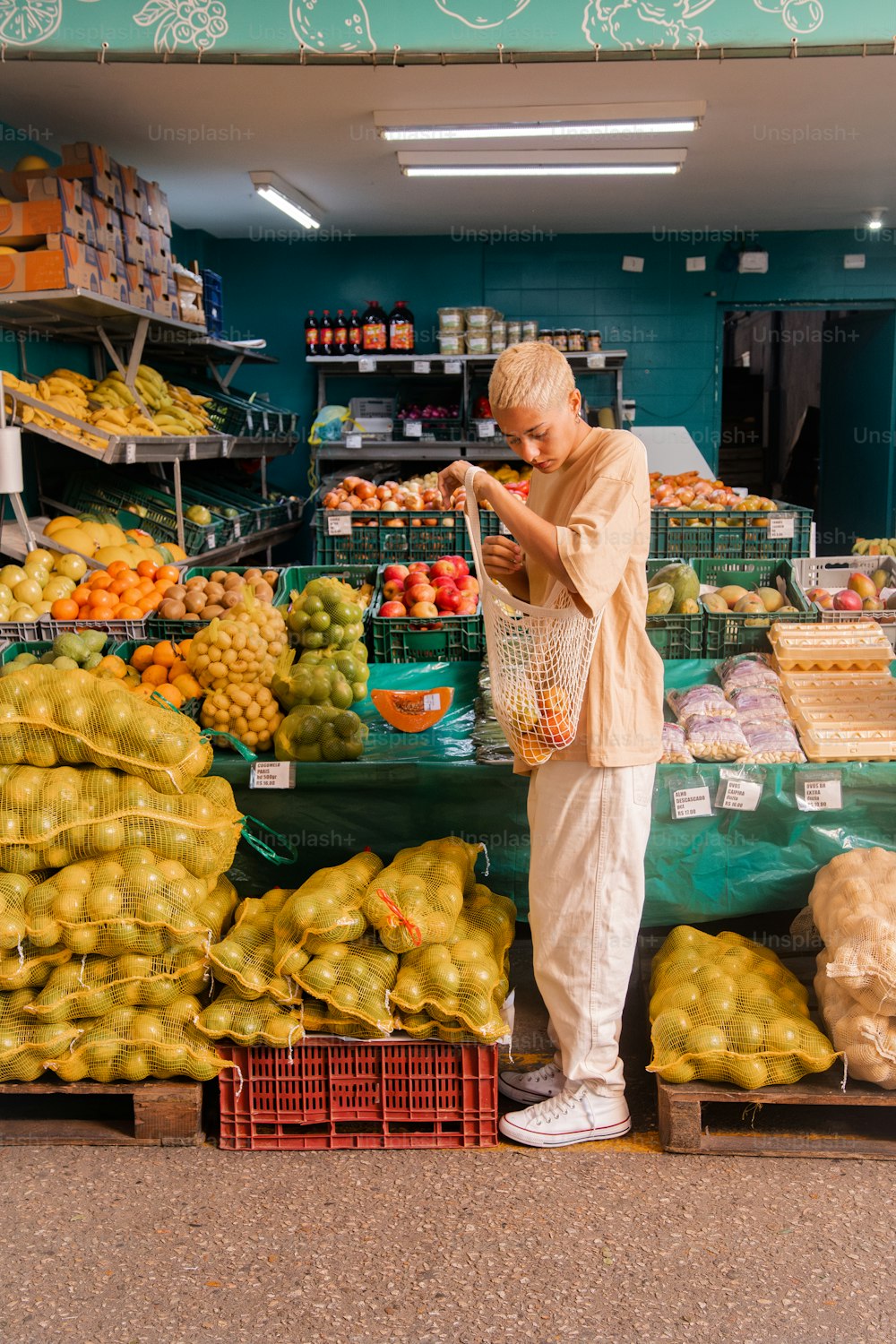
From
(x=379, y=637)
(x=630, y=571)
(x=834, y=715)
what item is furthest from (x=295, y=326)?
(x=630, y=571)

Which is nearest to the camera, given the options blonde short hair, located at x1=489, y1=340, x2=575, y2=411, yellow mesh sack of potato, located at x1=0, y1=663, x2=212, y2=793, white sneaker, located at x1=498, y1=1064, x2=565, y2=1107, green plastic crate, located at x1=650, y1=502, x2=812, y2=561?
blonde short hair, located at x1=489, y1=340, x2=575, y2=411

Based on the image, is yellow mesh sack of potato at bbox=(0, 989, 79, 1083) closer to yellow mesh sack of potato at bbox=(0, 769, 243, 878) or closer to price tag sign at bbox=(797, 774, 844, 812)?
yellow mesh sack of potato at bbox=(0, 769, 243, 878)

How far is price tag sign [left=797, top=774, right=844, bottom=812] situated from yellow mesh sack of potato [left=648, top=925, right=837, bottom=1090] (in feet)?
2.01

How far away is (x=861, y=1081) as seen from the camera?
285 centimetres

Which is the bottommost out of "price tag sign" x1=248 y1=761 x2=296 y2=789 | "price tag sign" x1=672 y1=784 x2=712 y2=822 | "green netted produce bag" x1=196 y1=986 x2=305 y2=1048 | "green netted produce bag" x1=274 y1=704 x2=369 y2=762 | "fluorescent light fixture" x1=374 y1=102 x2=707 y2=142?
"green netted produce bag" x1=196 y1=986 x2=305 y2=1048

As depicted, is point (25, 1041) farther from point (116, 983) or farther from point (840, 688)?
point (840, 688)

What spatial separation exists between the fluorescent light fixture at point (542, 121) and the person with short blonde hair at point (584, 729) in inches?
149

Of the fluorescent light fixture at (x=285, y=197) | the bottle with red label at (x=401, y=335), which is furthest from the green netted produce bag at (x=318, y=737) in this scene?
the bottle with red label at (x=401, y=335)

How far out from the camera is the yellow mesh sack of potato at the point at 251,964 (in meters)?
2.84

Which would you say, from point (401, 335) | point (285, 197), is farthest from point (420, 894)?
point (401, 335)

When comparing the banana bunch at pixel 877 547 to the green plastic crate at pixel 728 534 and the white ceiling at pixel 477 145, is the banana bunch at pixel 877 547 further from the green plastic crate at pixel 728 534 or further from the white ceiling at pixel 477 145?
the white ceiling at pixel 477 145

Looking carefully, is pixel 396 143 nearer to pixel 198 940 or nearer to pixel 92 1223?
Answer: pixel 198 940

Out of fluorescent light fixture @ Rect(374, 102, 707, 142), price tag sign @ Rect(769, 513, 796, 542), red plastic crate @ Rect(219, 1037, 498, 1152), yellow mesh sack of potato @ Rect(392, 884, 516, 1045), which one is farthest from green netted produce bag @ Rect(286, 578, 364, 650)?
fluorescent light fixture @ Rect(374, 102, 707, 142)

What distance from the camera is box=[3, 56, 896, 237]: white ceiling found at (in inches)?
210
